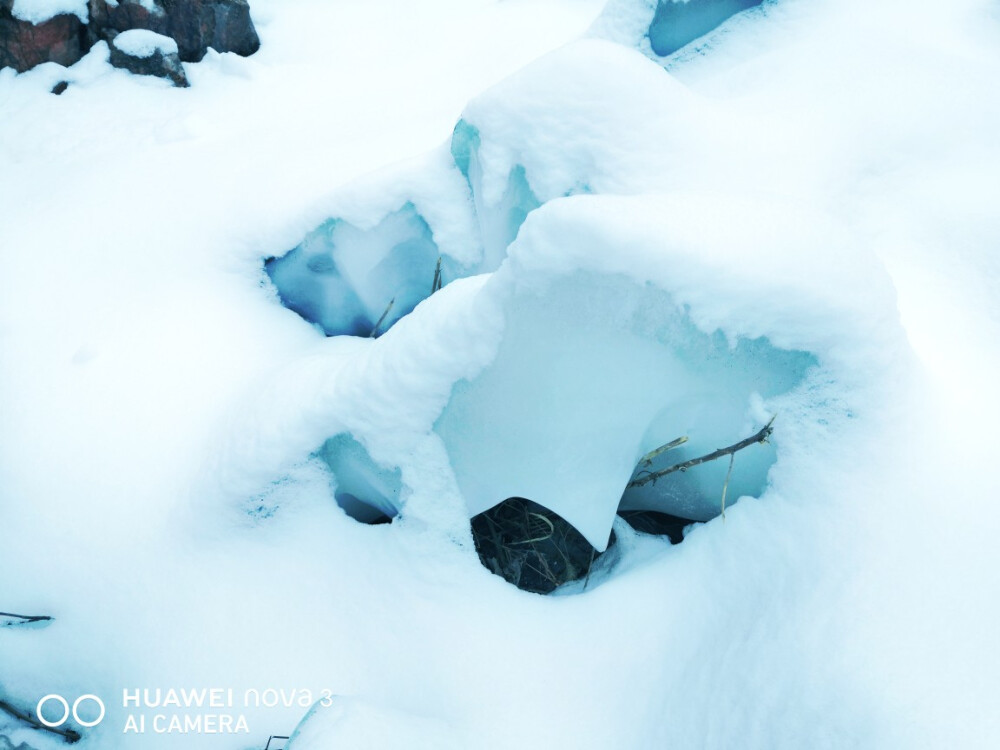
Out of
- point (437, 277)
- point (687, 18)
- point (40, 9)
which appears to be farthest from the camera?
point (40, 9)

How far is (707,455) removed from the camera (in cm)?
120

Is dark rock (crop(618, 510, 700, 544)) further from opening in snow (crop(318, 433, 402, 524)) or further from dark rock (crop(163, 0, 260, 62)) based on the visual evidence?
dark rock (crop(163, 0, 260, 62))

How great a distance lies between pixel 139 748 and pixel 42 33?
2895 mm

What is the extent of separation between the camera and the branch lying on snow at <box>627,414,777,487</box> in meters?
1.09

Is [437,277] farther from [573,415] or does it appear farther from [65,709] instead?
[65,709]

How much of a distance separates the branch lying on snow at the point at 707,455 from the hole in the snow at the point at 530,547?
221 mm

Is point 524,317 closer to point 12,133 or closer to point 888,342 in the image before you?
point 888,342

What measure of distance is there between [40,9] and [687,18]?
105 inches

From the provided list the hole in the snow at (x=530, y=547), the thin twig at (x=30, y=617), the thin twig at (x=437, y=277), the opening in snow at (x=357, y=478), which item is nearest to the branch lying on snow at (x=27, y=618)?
the thin twig at (x=30, y=617)

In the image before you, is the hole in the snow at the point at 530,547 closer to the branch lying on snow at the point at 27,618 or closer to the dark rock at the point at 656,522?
the dark rock at the point at 656,522

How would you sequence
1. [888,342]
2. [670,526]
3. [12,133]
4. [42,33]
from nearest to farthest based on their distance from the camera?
[888,342] → [670,526] → [12,133] → [42,33]

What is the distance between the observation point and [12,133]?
2.45m

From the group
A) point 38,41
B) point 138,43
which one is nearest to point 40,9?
point 38,41

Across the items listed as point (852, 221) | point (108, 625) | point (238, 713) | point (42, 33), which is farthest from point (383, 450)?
point (42, 33)
